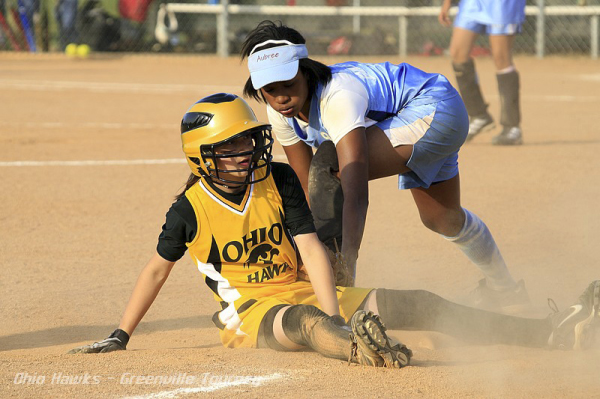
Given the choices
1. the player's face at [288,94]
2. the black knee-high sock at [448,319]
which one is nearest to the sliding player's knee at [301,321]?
the black knee-high sock at [448,319]

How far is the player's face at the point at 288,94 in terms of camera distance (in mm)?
4043

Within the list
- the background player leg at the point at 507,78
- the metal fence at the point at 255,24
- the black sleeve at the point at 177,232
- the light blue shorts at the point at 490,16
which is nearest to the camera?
the black sleeve at the point at 177,232

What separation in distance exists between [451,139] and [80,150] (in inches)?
226

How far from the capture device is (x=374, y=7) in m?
18.6

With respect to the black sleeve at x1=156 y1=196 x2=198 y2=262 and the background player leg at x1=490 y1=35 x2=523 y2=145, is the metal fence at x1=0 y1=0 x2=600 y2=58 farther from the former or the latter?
the black sleeve at x1=156 y1=196 x2=198 y2=262

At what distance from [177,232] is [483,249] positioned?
1.67m

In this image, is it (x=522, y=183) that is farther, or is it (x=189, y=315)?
(x=522, y=183)

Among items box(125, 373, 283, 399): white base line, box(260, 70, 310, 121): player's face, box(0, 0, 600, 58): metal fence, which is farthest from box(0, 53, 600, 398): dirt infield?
box(0, 0, 600, 58): metal fence

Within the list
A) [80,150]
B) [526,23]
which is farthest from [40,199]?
[526,23]

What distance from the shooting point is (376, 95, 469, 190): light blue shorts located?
4.25 meters

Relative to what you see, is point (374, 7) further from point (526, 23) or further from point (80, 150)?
point (80, 150)

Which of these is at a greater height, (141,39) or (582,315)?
(582,315)

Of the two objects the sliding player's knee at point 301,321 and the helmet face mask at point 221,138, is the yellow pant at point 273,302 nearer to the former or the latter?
the sliding player's knee at point 301,321

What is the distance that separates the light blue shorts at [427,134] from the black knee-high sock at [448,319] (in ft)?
2.16
